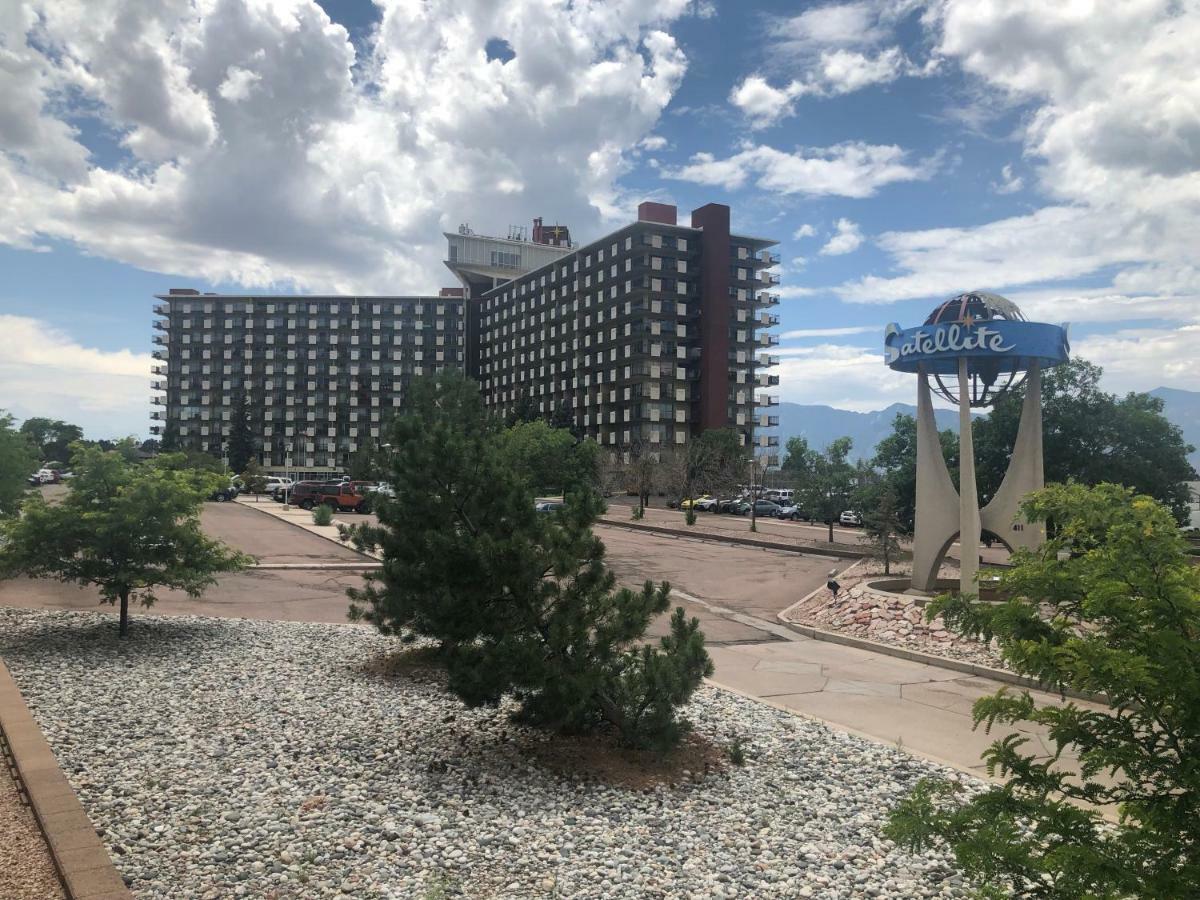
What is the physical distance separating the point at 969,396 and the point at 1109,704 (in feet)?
52.3

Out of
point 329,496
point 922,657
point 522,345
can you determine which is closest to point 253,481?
point 329,496

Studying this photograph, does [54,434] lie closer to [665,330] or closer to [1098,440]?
[665,330]

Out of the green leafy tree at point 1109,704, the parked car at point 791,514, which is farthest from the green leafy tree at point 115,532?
the parked car at point 791,514

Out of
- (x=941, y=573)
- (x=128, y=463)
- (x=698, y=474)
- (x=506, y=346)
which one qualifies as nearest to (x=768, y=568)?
(x=941, y=573)

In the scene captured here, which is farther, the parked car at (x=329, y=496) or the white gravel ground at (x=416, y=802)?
the parked car at (x=329, y=496)

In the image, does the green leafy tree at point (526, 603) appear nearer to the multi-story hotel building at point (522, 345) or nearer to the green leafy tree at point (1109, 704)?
the green leafy tree at point (1109, 704)

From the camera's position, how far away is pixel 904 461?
43688 mm

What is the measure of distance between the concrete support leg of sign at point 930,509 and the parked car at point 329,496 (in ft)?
109

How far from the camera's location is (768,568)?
2886 cm

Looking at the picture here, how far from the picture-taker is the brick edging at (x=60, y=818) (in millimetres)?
4848

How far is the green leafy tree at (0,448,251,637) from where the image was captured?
1140 cm

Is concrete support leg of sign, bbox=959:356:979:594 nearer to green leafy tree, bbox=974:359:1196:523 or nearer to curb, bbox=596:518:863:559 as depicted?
curb, bbox=596:518:863:559

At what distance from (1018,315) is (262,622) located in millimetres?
17257

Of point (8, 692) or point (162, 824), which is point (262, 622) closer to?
point (8, 692)
